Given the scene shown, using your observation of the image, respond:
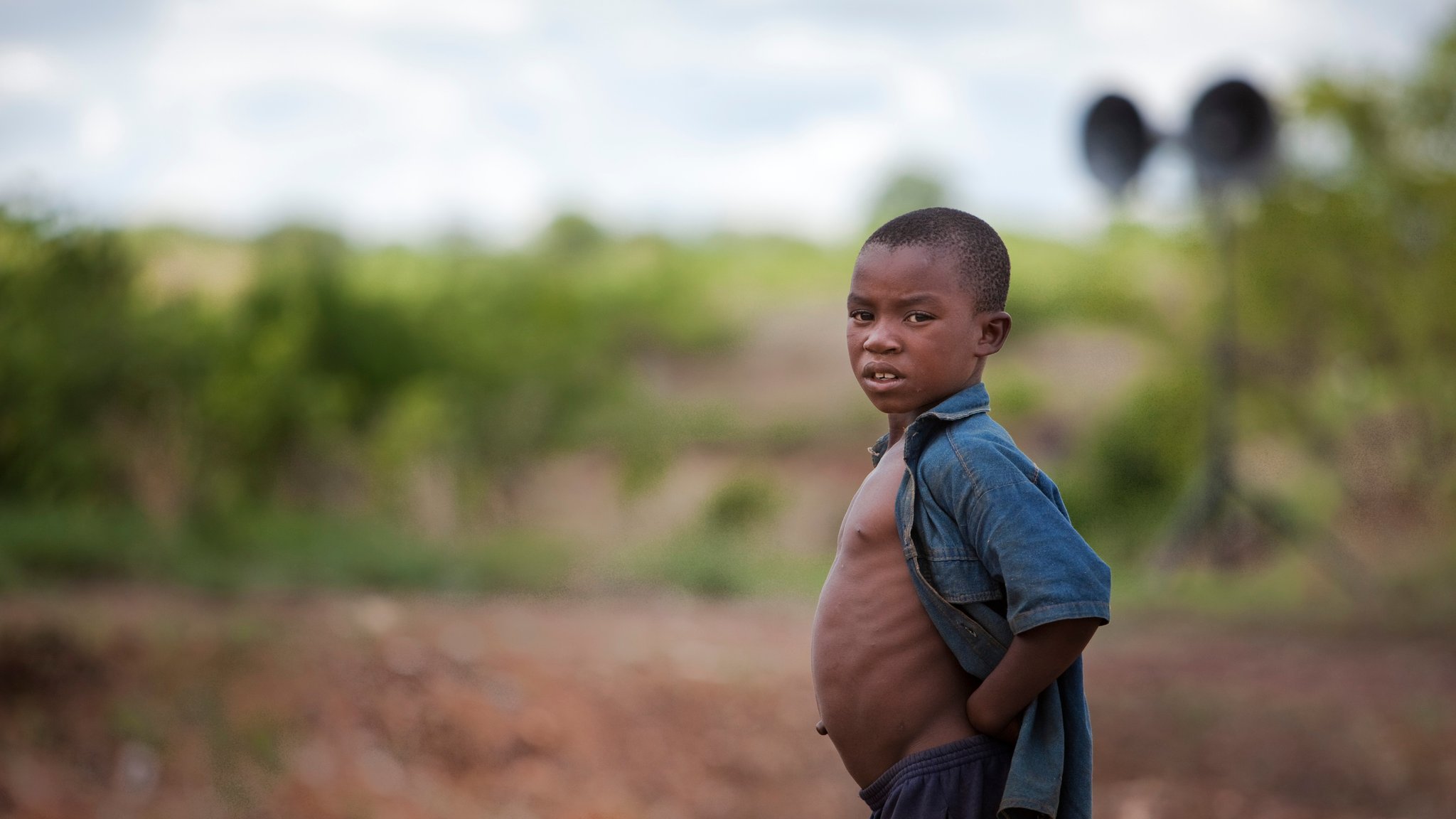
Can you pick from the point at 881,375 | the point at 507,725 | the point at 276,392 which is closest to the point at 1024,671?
the point at 881,375

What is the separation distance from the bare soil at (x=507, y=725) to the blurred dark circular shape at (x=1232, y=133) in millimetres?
2831

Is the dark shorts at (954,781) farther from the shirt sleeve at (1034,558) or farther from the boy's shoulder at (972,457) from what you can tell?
the boy's shoulder at (972,457)

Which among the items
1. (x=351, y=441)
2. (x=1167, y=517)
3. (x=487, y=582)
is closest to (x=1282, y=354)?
(x=1167, y=517)

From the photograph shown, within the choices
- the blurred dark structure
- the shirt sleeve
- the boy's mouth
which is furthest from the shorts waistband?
the blurred dark structure

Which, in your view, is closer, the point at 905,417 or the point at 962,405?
the point at 962,405

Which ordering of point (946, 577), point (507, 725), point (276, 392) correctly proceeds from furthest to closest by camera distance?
1. point (276, 392)
2. point (507, 725)
3. point (946, 577)

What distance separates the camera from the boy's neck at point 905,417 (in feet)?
5.30

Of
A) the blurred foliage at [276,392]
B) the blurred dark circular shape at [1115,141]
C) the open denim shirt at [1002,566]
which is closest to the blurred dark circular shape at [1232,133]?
the blurred dark circular shape at [1115,141]

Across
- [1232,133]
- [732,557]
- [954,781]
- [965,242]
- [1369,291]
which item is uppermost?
[1232,133]

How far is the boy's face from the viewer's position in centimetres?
156

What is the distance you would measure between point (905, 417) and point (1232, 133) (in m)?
6.28

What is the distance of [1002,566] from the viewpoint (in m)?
1.46

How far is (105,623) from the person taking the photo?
507cm

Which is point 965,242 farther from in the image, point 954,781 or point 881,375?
point 954,781
